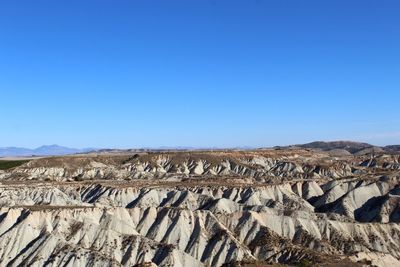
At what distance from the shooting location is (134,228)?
7794cm

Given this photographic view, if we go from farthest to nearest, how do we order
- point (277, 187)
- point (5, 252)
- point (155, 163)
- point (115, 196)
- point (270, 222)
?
point (155, 163) < point (277, 187) < point (115, 196) < point (270, 222) < point (5, 252)

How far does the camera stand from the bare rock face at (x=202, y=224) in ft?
215

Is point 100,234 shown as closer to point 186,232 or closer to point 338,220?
point 186,232

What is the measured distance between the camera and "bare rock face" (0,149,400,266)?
65438mm

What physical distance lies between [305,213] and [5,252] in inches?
1701

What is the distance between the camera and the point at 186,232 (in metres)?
76.0

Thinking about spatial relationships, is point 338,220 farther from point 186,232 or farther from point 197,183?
point 197,183

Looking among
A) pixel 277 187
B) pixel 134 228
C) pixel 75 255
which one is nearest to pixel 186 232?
pixel 134 228

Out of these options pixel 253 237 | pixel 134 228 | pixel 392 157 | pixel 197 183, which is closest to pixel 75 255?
pixel 134 228

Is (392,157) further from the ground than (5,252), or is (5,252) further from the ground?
(392,157)

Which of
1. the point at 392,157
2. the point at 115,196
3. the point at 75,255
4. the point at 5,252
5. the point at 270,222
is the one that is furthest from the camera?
the point at 392,157

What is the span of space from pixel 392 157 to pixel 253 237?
121 m

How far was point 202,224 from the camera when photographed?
76.5m

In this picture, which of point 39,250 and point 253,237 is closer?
point 39,250
